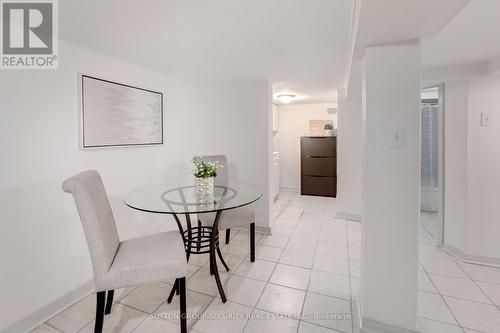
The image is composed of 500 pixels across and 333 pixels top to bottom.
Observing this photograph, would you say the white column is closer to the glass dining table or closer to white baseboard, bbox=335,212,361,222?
the glass dining table

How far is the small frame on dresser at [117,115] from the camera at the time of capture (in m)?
2.02

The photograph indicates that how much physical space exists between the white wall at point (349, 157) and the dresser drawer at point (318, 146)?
3.90ft

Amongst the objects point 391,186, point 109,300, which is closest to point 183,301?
point 109,300

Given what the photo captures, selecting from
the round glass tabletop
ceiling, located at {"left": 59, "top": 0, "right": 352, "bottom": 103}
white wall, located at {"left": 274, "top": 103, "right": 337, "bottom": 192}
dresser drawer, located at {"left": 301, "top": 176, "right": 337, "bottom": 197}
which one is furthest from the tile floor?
white wall, located at {"left": 274, "top": 103, "right": 337, "bottom": 192}

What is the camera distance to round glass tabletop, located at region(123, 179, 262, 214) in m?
1.74

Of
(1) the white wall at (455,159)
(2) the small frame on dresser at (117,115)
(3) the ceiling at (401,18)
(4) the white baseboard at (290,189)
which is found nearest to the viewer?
(3) the ceiling at (401,18)

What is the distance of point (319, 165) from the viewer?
203 inches

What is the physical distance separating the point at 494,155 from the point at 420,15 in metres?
1.98

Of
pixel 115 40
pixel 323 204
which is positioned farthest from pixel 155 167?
pixel 323 204

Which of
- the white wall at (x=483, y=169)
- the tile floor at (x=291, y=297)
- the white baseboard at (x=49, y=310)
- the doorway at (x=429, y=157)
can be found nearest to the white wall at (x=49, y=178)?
the white baseboard at (x=49, y=310)

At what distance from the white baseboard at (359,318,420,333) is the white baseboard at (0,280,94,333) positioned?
2.13 metres

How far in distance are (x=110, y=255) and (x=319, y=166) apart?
14.4ft

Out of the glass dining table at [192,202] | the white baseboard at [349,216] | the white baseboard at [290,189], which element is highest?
the glass dining table at [192,202]

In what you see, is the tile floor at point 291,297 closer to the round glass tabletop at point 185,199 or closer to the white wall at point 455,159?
the white wall at point 455,159
